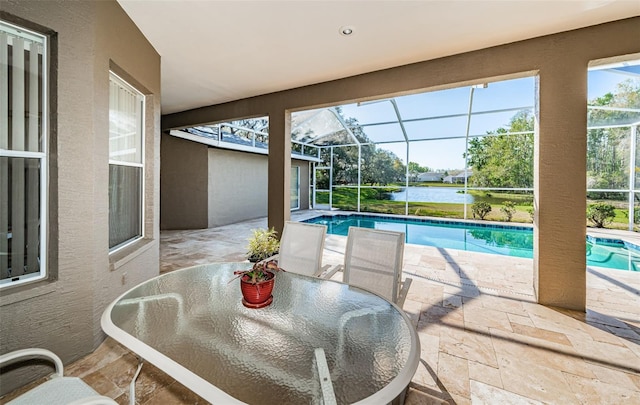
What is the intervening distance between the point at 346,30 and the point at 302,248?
8.20ft

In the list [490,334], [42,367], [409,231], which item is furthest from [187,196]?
[490,334]

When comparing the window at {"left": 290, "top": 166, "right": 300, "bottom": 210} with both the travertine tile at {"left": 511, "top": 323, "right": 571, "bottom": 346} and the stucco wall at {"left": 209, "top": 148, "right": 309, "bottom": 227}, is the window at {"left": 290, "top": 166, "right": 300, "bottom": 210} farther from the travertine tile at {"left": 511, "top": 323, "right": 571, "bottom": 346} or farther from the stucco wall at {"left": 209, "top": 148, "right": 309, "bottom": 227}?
the travertine tile at {"left": 511, "top": 323, "right": 571, "bottom": 346}

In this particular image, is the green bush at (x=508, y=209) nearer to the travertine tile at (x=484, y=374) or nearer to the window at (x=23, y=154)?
the travertine tile at (x=484, y=374)

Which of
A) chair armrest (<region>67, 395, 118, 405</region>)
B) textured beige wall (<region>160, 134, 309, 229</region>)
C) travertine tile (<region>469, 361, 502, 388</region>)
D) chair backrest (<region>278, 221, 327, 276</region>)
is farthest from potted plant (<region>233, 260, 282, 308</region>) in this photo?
textured beige wall (<region>160, 134, 309, 229</region>)

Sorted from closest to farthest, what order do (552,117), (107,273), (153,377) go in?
(153,377) → (107,273) → (552,117)

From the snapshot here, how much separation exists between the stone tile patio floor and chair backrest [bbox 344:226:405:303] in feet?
2.26

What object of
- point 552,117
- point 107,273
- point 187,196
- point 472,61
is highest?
point 472,61

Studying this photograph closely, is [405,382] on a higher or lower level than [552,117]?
lower

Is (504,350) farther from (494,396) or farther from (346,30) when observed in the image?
(346,30)

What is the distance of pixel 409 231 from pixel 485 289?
5.64m

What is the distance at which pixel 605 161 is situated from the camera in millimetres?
7973

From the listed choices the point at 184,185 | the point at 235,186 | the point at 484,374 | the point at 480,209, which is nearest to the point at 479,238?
the point at 480,209

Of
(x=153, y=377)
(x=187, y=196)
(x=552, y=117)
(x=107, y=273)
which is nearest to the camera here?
(x=153, y=377)

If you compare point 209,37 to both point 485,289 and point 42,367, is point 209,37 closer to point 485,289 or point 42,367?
point 42,367
